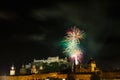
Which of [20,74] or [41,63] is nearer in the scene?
[20,74]

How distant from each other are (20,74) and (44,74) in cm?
1802

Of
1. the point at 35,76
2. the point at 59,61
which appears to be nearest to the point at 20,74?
the point at 35,76

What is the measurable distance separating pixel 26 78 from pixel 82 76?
33379 millimetres

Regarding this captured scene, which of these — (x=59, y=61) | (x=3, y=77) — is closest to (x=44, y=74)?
(x=3, y=77)

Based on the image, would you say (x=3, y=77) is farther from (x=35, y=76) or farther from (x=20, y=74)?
(x=35, y=76)

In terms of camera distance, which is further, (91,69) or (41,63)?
(41,63)

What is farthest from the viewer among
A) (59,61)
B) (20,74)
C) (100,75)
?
(59,61)

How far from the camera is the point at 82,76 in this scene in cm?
10812

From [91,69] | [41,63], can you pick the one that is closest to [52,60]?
[41,63]

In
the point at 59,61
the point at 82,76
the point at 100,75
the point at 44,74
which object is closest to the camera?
the point at 100,75

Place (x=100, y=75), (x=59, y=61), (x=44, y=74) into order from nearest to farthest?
(x=100, y=75)
(x=44, y=74)
(x=59, y=61)

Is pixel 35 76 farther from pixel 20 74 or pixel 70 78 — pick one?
pixel 70 78

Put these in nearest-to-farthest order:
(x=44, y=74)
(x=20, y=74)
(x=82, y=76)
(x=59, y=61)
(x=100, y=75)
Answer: (x=100, y=75) < (x=82, y=76) < (x=44, y=74) < (x=20, y=74) < (x=59, y=61)

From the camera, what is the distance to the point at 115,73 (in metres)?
100
